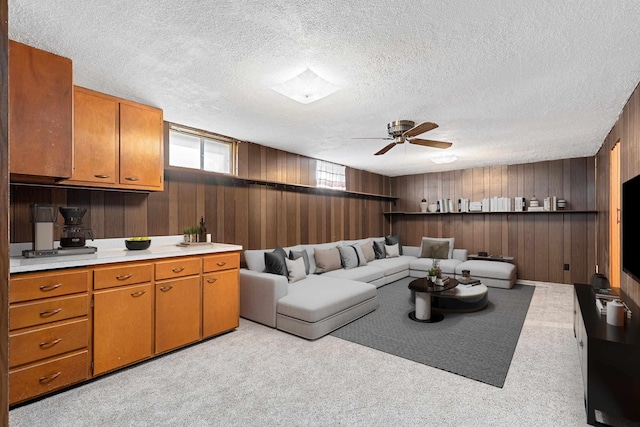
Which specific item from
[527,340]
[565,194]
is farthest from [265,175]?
[565,194]

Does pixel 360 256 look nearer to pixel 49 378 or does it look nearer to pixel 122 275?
pixel 122 275

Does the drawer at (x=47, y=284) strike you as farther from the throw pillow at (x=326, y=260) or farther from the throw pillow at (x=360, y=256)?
the throw pillow at (x=360, y=256)

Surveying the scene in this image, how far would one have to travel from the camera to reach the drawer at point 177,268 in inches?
110

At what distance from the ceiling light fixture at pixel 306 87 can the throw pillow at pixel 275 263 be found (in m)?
2.16

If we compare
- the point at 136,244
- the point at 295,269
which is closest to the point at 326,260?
the point at 295,269

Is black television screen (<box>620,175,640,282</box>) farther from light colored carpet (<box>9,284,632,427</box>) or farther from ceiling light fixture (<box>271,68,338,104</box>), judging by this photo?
ceiling light fixture (<box>271,68,338,104</box>)

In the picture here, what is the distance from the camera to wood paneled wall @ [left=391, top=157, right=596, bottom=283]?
219 inches

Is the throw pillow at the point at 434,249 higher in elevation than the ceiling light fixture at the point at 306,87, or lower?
lower

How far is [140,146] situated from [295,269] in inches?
91.1

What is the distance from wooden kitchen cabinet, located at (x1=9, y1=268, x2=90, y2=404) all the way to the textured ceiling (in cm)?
165

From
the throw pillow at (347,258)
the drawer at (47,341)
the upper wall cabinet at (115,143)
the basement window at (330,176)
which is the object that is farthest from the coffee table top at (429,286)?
the drawer at (47,341)

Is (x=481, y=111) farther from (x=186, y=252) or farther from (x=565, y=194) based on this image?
(x=565, y=194)

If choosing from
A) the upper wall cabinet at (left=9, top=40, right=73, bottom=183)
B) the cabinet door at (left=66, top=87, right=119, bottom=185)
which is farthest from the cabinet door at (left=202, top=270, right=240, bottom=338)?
the upper wall cabinet at (left=9, top=40, right=73, bottom=183)

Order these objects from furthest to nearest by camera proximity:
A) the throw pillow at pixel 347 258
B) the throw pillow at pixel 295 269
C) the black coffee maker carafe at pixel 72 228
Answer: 1. the throw pillow at pixel 347 258
2. the throw pillow at pixel 295 269
3. the black coffee maker carafe at pixel 72 228
